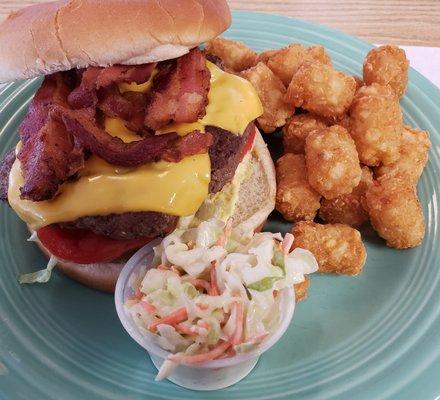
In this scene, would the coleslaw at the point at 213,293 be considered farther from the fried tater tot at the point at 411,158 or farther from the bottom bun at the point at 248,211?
the fried tater tot at the point at 411,158

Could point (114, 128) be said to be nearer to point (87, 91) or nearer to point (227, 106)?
point (87, 91)

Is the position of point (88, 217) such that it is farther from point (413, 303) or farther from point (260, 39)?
point (260, 39)

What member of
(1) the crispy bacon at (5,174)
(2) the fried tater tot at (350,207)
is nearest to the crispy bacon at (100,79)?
(1) the crispy bacon at (5,174)

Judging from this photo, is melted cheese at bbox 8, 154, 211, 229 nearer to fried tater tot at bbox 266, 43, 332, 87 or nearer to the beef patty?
the beef patty

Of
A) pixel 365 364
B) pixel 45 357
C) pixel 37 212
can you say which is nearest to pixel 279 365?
pixel 365 364

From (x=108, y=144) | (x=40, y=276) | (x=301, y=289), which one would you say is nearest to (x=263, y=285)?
(x=301, y=289)
